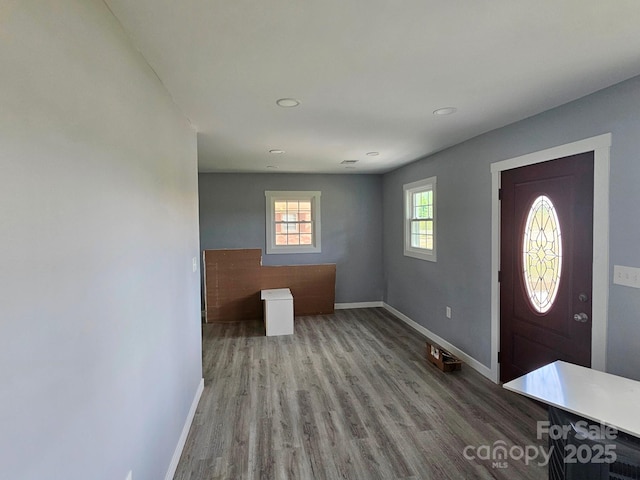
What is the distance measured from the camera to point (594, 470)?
1521mm

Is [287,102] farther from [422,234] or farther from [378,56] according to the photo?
[422,234]

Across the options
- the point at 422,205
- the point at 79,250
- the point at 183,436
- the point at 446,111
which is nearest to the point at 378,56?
the point at 446,111

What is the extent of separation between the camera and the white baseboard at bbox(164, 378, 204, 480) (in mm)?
2113

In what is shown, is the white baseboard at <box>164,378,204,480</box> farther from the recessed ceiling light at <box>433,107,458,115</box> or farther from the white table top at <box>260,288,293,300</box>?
the recessed ceiling light at <box>433,107,458,115</box>

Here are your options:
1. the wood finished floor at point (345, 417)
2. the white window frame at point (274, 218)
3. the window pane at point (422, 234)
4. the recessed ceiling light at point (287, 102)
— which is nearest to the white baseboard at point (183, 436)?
the wood finished floor at point (345, 417)

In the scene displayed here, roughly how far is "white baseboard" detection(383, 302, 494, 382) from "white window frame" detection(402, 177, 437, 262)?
3.26 feet

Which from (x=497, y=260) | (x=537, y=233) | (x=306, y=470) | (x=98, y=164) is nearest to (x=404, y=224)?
(x=497, y=260)

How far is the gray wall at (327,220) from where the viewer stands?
19.5ft

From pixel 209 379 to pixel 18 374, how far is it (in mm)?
2901

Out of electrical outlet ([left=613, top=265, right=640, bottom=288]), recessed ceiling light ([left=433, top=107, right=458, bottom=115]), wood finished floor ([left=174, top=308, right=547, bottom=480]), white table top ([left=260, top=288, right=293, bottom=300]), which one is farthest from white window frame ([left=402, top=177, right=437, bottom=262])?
electrical outlet ([left=613, top=265, right=640, bottom=288])

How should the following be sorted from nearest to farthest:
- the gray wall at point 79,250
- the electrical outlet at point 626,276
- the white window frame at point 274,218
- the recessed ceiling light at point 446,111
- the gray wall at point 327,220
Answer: the gray wall at point 79,250 < the electrical outlet at point 626,276 < the recessed ceiling light at point 446,111 < the gray wall at point 327,220 < the white window frame at point 274,218

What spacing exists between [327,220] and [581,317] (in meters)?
4.25

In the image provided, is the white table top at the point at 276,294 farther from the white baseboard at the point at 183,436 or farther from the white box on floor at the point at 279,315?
the white baseboard at the point at 183,436

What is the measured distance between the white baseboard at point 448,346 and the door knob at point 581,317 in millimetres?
1177
